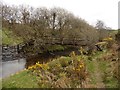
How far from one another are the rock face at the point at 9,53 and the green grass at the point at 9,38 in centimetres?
138

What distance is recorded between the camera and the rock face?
83.6 feet

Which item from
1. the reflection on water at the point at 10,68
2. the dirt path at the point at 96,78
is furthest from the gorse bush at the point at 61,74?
the reflection on water at the point at 10,68

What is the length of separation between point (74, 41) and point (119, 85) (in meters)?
25.5

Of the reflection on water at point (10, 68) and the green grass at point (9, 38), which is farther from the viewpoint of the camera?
the green grass at point (9, 38)

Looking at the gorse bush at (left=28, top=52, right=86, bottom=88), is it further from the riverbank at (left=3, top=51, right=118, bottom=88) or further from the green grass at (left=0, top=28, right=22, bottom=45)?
the green grass at (left=0, top=28, right=22, bottom=45)

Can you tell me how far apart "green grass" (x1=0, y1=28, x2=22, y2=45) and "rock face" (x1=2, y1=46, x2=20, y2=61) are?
138 cm

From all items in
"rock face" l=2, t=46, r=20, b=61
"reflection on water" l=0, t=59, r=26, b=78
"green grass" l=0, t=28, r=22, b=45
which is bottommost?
"reflection on water" l=0, t=59, r=26, b=78

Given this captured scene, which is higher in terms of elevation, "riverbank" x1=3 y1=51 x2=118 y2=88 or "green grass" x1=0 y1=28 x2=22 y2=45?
"green grass" x1=0 y1=28 x2=22 y2=45

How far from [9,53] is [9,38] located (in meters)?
5.93

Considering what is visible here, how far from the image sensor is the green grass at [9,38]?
3045 centimetres

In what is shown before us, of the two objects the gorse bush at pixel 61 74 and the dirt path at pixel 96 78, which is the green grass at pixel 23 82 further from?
the dirt path at pixel 96 78

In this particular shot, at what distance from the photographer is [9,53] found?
1059 inches

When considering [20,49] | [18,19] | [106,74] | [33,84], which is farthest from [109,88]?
[18,19]

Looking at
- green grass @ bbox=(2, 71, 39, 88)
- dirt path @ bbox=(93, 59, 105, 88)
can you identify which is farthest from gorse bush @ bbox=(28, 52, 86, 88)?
dirt path @ bbox=(93, 59, 105, 88)
